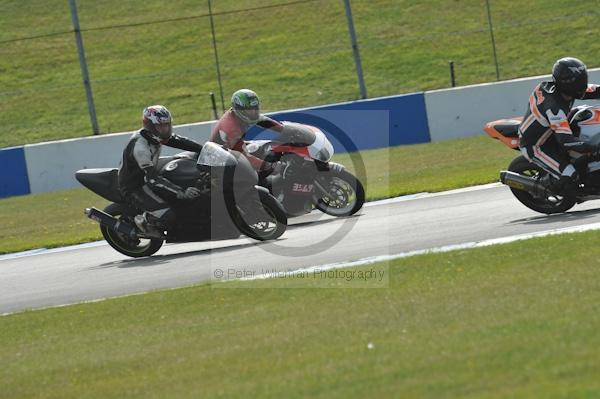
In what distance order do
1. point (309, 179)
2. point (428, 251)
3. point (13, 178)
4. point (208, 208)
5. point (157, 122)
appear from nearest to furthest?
point (428, 251), point (208, 208), point (157, 122), point (309, 179), point (13, 178)

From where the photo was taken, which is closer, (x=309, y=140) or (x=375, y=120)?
(x=309, y=140)

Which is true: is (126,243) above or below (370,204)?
above

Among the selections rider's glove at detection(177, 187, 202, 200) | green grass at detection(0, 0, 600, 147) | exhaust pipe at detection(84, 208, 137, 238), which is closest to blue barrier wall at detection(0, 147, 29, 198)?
green grass at detection(0, 0, 600, 147)

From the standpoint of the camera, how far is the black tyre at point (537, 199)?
11016 mm

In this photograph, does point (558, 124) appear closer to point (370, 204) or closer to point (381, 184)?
point (370, 204)

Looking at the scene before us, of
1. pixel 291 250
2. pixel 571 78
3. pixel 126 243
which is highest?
pixel 571 78

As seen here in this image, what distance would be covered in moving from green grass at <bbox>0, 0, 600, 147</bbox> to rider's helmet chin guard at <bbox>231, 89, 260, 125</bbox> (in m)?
11.9

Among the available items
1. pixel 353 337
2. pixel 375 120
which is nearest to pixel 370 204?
pixel 375 120

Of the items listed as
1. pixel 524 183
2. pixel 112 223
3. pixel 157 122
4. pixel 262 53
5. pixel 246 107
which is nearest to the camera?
pixel 524 183

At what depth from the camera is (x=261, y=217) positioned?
11391mm

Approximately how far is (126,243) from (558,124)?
16.0 ft

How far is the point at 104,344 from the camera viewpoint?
7855 millimetres

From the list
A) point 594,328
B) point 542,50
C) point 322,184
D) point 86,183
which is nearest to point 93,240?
point 86,183

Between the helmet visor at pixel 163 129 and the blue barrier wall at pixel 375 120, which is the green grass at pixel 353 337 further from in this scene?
the blue barrier wall at pixel 375 120
